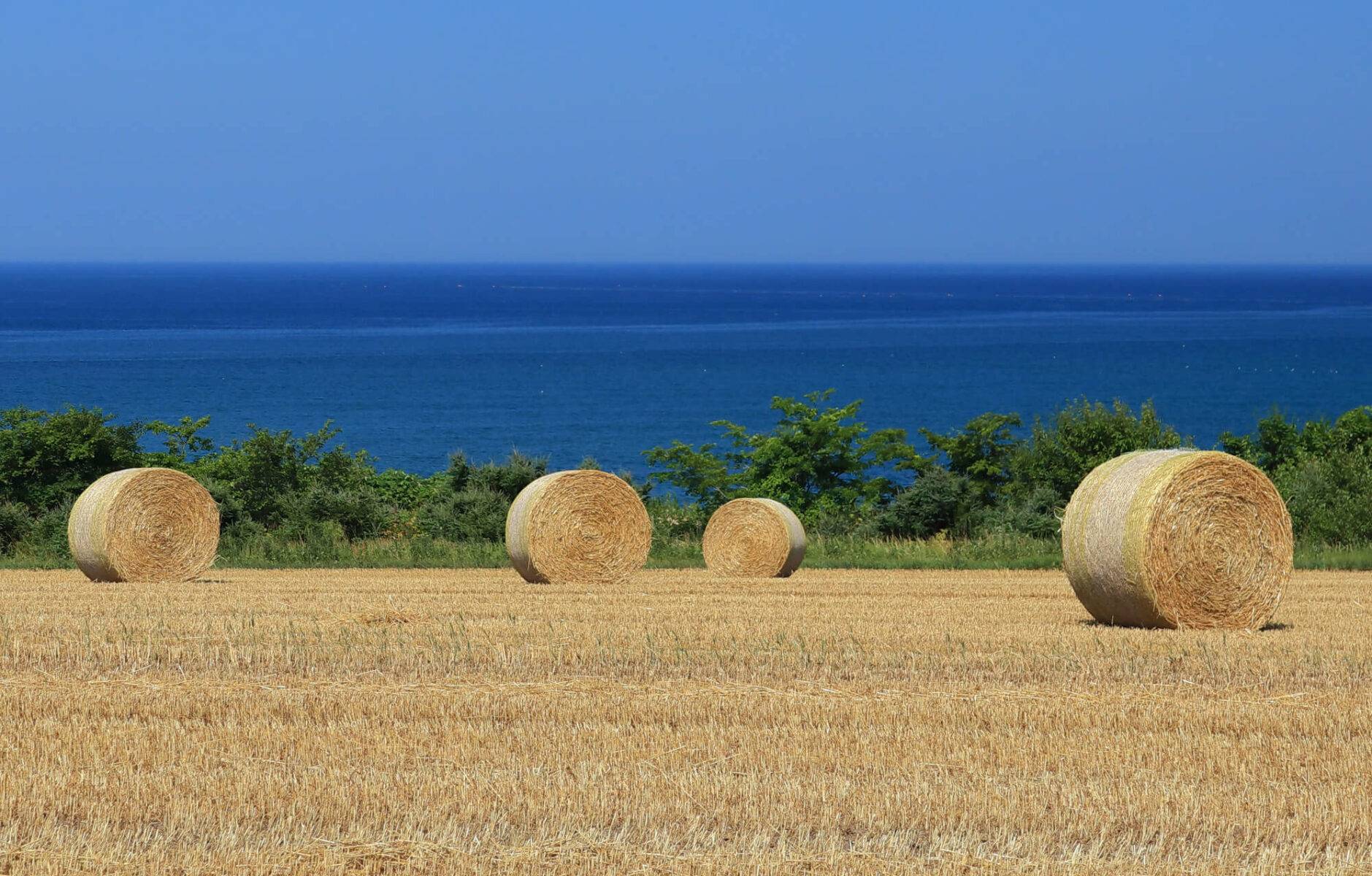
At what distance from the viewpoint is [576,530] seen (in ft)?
70.9

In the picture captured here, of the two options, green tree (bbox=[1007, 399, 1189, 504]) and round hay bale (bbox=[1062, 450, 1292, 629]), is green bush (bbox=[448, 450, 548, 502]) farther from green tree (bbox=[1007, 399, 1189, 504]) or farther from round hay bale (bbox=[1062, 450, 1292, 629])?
round hay bale (bbox=[1062, 450, 1292, 629])

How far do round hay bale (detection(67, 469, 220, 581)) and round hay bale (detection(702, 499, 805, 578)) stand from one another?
7072 mm

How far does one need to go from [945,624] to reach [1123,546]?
5.63 ft

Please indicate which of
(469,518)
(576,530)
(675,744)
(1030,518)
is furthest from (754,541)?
(675,744)

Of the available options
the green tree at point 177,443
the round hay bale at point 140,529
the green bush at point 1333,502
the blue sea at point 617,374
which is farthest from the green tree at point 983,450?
the round hay bale at point 140,529

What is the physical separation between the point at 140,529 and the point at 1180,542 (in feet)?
42.4

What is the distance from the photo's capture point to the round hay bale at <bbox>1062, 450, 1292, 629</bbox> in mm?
15062

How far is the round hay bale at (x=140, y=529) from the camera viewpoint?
838 inches

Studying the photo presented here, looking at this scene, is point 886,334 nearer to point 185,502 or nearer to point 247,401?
point 247,401

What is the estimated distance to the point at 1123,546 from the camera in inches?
594

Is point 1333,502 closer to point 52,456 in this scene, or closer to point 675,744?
point 675,744

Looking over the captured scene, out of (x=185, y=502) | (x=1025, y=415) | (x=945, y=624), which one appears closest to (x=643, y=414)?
(x=1025, y=415)

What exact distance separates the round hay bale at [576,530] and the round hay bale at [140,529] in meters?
4.12

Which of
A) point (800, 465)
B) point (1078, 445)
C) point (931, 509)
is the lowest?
point (931, 509)
